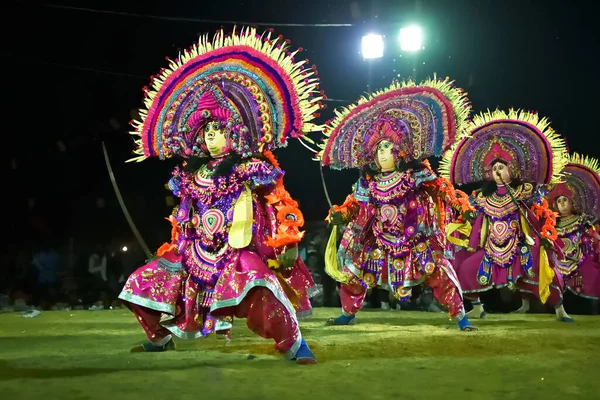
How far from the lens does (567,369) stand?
4.04 metres

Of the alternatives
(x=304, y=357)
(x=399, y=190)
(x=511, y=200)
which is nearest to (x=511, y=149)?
(x=511, y=200)

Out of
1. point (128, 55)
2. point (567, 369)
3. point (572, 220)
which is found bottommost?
point (567, 369)

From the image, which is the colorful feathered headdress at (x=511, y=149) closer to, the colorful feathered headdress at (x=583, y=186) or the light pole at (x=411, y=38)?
the colorful feathered headdress at (x=583, y=186)

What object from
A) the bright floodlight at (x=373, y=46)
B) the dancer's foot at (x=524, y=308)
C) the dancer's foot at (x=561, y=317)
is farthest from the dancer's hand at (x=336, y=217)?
the bright floodlight at (x=373, y=46)

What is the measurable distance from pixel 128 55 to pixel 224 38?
22.4 feet

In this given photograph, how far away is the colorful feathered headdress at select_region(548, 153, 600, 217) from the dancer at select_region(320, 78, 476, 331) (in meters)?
4.31

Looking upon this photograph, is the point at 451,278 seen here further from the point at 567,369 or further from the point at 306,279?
the point at 567,369

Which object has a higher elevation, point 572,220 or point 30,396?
Answer: point 572,220

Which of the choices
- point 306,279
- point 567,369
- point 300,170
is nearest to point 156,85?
point 306,279

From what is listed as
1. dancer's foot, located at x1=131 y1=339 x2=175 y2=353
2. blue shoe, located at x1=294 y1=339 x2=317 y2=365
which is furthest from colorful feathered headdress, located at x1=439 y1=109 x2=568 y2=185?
dancer's foot, located at x1=131 y1=339 x2=175 y2=353

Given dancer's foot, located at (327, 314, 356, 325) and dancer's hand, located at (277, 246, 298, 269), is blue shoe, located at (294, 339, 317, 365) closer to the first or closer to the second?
dancer's hand, located at (277, 246, 298, 269)

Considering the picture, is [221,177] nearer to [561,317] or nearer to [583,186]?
[561,317]

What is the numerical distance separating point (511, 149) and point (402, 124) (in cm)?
202

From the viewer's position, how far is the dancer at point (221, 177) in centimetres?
451
